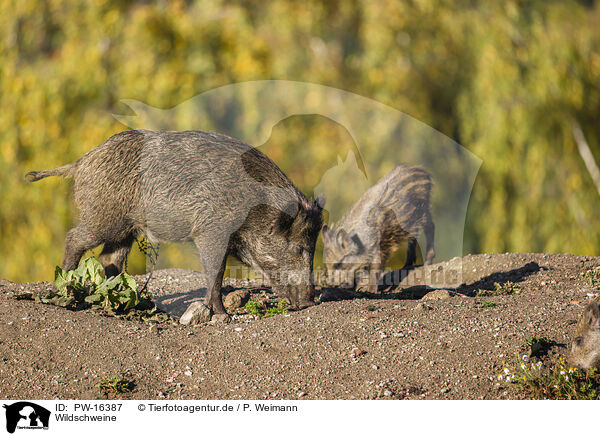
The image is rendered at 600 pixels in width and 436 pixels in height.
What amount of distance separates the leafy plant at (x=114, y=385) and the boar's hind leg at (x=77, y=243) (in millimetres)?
1801

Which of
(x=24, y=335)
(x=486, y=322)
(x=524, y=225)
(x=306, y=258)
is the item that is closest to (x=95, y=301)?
(x=24, y=335)

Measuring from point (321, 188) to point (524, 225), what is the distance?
9.68ft

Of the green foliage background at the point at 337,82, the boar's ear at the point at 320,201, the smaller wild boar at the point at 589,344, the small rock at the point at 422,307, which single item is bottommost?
the smaller wild boar at the point at 589,344

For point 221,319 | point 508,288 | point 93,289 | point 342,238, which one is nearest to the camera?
point 221,319

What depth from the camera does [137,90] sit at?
7957 millimetres

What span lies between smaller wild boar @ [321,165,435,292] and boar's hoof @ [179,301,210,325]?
2626 mm

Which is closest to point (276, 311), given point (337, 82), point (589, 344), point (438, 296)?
point (438, 296)

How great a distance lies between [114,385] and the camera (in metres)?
3.61

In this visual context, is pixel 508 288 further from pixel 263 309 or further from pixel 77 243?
pixel 77 243

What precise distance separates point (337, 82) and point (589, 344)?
5560mm

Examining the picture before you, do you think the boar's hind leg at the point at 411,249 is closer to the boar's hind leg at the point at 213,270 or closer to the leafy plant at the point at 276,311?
the leafy plant at the point at 276,311

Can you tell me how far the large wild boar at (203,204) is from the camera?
503 cm

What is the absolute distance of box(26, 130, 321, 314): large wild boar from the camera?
5027mm
